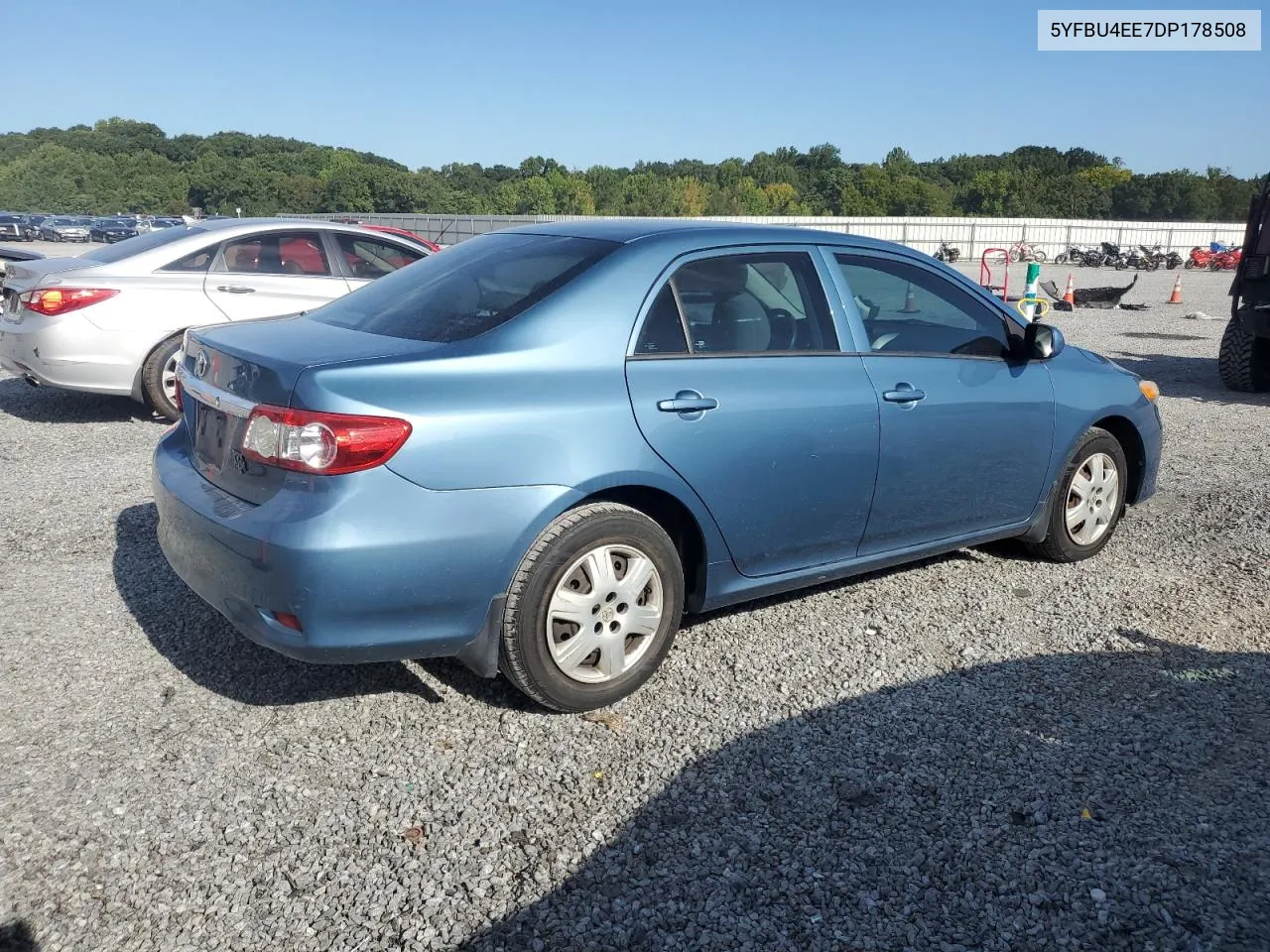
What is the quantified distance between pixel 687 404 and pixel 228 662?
6.35ft

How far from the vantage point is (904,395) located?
4.23 meters

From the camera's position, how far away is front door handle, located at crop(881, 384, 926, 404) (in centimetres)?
419

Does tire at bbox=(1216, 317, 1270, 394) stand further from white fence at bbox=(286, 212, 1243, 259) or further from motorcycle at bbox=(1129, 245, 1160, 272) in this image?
motorcycle at bbox=(1129, 245, 1160, 272)

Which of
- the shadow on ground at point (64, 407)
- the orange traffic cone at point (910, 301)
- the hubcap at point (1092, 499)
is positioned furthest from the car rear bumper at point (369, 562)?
the shadow on ground at point (64, 407)

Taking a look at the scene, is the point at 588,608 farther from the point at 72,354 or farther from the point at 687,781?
the point at 72,354

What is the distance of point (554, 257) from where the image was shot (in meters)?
3.88

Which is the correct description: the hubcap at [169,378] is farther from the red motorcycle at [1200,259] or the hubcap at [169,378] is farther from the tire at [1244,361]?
the red motorcycle at [1200,259]

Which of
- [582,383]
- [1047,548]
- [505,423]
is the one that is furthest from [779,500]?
[1047,548]

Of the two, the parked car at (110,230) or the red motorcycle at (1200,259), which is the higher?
the parked car at (110,230)

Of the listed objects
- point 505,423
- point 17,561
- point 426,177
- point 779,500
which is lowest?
point 17,561

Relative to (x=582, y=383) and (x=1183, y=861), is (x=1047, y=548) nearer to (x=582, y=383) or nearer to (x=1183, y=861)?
(x=1183, y=861)

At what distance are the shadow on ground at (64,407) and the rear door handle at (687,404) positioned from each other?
5.94 metres

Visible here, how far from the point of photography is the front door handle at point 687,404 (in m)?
3.58

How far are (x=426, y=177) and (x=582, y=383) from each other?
97.2 m
